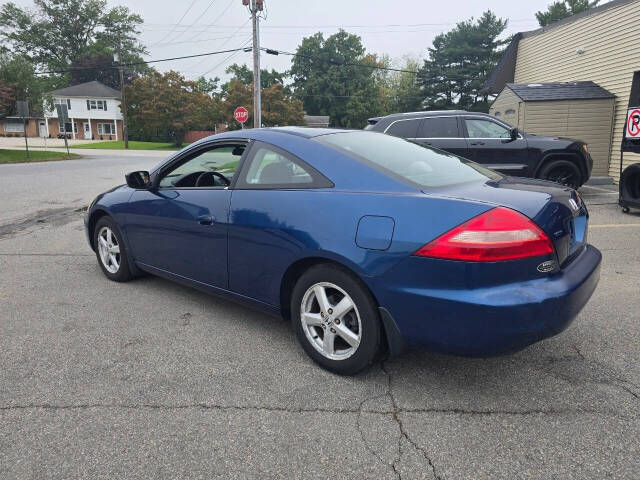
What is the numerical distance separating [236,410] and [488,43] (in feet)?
182

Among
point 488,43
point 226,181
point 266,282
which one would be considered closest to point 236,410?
point 266,282

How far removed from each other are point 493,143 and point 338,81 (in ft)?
185

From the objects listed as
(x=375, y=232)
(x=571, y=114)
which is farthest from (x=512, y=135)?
(x=375, y=232)

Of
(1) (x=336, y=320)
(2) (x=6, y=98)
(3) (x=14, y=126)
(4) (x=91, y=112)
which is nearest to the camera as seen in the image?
(1) (x=336, y=320)

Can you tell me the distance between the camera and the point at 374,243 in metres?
2.48

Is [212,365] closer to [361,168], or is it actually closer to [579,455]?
[361,168]

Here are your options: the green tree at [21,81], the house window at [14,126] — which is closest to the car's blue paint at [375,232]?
the green tree at [21,81]

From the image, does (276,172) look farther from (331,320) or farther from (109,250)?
(109,250)

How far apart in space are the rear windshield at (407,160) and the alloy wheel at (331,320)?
0.78 meters

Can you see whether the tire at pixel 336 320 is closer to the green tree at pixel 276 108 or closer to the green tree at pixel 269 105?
the green tree at pixel 269 105

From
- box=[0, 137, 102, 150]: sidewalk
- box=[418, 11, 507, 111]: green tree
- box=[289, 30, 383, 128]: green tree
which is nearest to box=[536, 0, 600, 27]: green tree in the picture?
box=[418, 11, 507, 111]: green tree

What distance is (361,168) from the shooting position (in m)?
2.81

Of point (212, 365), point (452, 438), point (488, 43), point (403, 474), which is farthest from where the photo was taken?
point (488, 43)

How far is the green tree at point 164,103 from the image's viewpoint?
50188 mm
